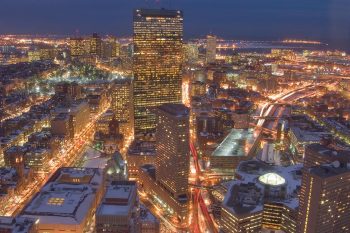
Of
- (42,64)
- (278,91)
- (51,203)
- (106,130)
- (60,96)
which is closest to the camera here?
(51,203)

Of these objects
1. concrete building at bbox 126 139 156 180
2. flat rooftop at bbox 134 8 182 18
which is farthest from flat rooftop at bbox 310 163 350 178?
flat rooftop at bbox 134 8 182 18

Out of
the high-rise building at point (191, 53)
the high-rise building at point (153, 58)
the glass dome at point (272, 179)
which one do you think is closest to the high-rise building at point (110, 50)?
the high-rise building at point (191, 53)

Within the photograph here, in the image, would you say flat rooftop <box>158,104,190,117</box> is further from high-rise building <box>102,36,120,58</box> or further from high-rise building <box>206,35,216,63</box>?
high-rise building <box>206,35,216,63</box>

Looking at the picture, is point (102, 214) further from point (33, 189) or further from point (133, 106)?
point (133, 106)

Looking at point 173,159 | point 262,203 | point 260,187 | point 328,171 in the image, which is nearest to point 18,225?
point 173,159

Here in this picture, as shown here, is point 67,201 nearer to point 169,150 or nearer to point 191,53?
point 169,150

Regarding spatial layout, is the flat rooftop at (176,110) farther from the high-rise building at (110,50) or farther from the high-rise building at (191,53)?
the high-rise building at (110,50)

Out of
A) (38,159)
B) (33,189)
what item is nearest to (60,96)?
(38,159)
